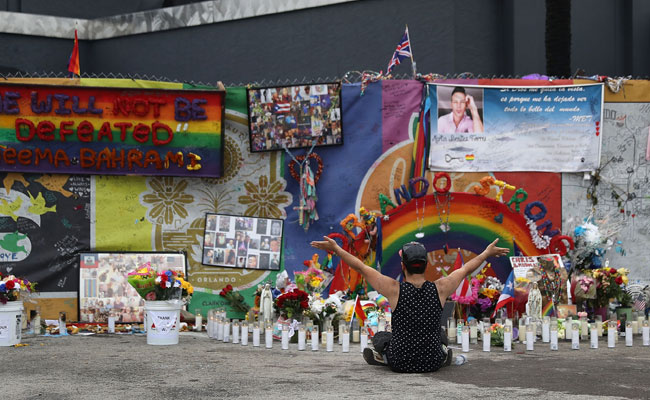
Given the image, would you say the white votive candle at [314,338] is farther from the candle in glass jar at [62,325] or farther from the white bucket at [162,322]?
the candle in glass jar at [62,325]

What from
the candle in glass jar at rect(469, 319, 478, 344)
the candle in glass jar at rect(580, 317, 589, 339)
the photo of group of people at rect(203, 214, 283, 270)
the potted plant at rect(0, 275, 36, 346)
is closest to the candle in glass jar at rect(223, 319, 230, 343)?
the photo of group of people at rect(203, 214, 283, 270)

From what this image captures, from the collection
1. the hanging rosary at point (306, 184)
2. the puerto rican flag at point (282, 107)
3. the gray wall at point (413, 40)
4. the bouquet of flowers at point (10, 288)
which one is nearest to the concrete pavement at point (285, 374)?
the bouquet of flowers at point (10, 288)

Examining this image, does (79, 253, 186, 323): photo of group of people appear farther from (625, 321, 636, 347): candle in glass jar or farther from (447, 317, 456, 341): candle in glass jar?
(625, 321, 636, 347): candle in glass jar

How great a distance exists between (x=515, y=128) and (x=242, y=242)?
3998 mm

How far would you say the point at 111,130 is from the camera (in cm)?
1178

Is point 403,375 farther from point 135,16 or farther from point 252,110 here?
point 135,16

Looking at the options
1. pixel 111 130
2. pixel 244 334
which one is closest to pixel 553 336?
pixel 244 334

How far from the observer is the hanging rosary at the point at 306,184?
1202cm

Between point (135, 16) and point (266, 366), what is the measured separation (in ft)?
44.1

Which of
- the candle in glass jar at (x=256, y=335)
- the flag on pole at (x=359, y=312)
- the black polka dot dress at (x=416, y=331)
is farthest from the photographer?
the flag on pole at (x=359, y=312)

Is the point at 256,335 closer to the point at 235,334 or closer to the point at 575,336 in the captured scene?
the point at 235,334

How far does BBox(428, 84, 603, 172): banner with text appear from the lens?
40.0ft

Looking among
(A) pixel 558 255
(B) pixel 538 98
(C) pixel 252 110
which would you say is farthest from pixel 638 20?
(C) pixel 252 110

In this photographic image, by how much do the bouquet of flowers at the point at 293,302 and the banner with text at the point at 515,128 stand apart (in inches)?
114
